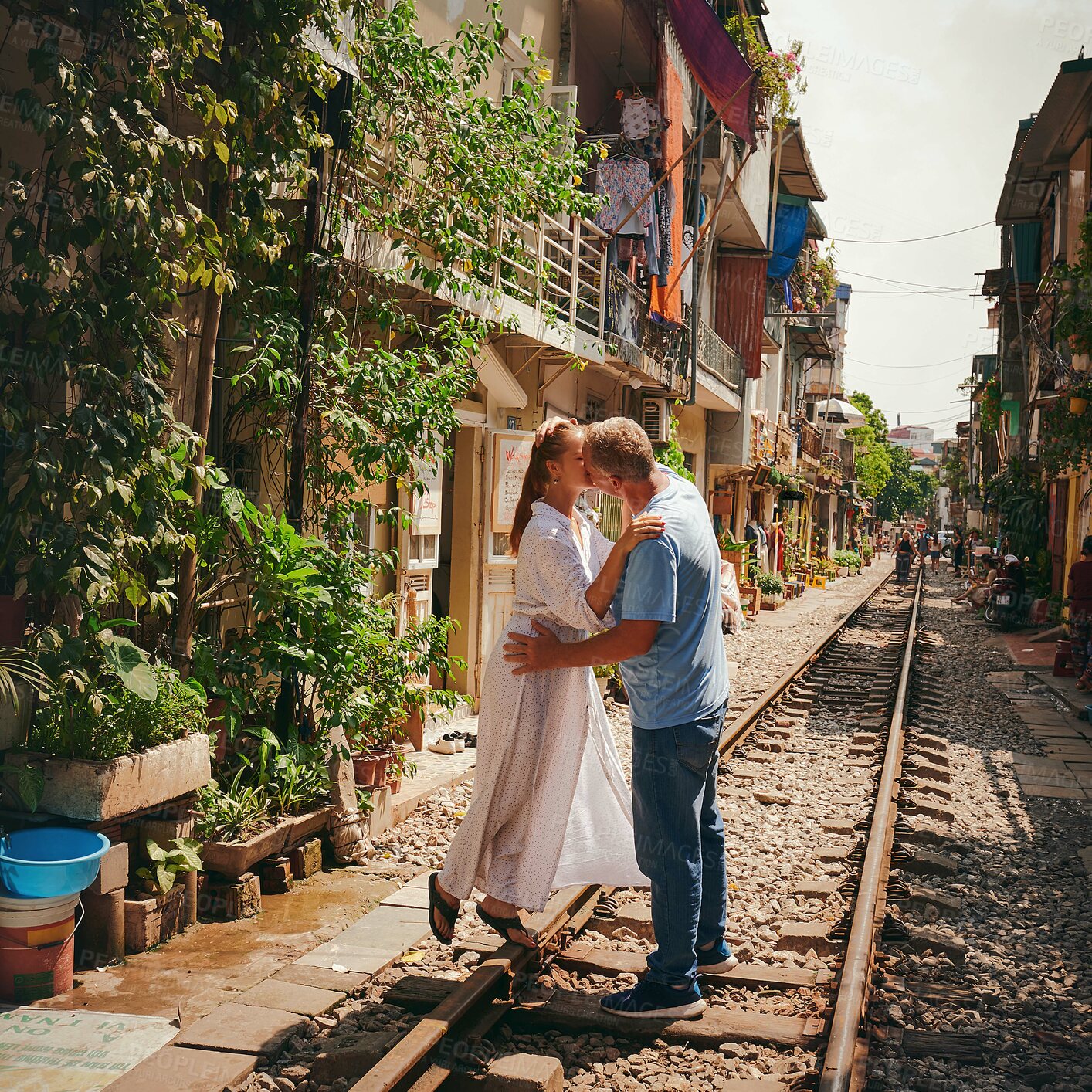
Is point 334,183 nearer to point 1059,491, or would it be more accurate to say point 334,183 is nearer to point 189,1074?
point 189,1074

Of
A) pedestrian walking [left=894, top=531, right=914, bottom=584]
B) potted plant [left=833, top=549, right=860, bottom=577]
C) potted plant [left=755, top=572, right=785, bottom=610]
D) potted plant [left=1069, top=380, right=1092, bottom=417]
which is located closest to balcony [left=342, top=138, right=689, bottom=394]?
potted plant [left=1069, top=380, right=1092, bottom=417]

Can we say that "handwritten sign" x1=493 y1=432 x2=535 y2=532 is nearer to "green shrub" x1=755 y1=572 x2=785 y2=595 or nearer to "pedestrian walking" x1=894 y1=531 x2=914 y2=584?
"green shrub" x1=755 y1=572 x2=785 y2=595

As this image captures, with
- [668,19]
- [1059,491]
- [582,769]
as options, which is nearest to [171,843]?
[582,769]

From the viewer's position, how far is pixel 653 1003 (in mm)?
4086

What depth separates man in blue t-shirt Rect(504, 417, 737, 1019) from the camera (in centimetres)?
394

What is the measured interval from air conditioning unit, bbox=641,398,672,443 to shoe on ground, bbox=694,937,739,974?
12549mm

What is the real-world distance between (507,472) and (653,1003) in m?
7.39

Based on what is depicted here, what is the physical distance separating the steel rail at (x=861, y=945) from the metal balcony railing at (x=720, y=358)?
12539 millimetres

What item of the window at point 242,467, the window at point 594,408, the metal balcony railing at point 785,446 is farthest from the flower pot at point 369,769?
the metal balcony railing at point 785,446

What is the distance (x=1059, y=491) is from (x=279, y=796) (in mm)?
21959

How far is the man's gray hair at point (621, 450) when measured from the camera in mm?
4000

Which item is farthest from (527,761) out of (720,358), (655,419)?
(720,358)

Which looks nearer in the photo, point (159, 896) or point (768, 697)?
point (159, 896)

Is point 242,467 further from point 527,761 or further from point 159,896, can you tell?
point 527,761
